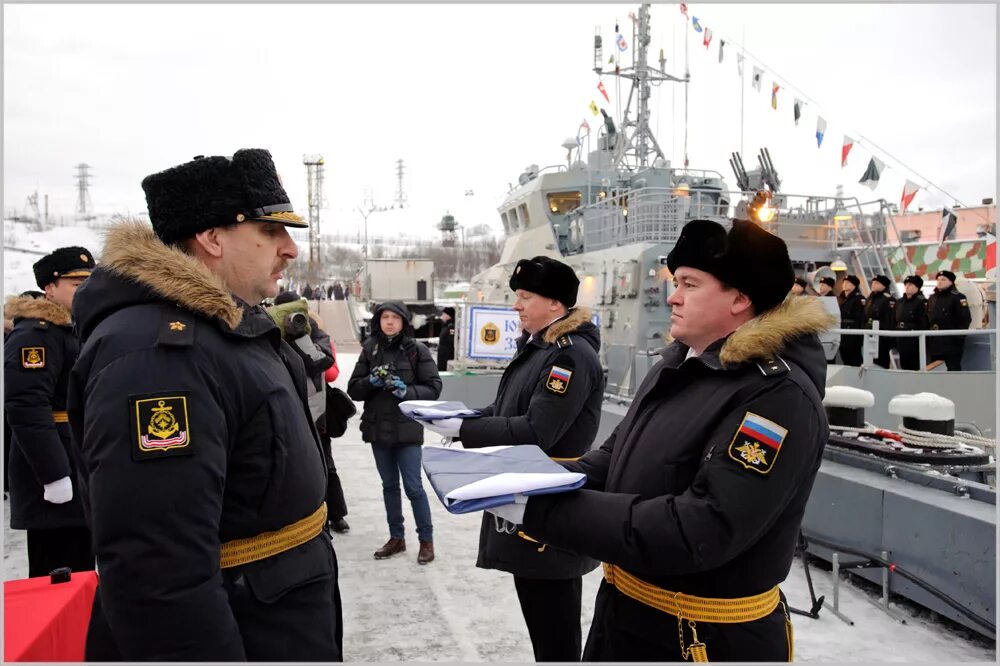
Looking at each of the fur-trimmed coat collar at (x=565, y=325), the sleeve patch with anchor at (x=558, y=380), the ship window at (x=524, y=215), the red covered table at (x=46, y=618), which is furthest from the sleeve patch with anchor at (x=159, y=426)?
the ship window at (x=524, y=215)

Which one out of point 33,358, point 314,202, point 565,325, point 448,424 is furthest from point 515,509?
point 314,202

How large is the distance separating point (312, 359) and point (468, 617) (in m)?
1.83

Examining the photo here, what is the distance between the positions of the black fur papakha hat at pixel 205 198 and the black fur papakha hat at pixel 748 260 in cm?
112

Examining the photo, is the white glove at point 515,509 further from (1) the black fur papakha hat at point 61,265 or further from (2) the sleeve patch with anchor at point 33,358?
(1) the black fur papakha hat at point 61,265

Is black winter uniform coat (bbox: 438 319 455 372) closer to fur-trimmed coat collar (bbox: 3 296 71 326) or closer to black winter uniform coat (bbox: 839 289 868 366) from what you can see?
black winter uniform coat (bbox: 839 289 868 366)

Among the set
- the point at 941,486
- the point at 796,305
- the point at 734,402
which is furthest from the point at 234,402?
the point at 941,486

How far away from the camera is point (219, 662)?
4.75 feet

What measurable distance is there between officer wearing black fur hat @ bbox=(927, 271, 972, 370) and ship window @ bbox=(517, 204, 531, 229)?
303 inches

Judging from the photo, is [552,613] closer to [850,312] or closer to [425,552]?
[425,552]

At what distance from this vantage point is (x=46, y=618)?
6.91ft

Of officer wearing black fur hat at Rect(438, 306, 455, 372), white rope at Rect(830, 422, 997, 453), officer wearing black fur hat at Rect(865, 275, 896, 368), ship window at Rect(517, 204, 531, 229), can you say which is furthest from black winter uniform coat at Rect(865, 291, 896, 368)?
ship window at Rect(517, 204, 531, 229)

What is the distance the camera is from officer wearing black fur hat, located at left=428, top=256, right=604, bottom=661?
2.92m

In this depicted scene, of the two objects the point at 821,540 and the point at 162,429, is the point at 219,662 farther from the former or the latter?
the point at 821,540

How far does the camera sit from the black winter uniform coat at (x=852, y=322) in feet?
29.5
